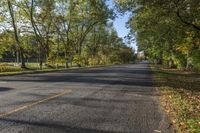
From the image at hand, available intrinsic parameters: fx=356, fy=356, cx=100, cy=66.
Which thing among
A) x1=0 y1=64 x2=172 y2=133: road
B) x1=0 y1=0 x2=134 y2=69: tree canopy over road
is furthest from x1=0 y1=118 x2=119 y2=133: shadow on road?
x1=0 y1=0 x2=134 y2=69: tree canopy over road

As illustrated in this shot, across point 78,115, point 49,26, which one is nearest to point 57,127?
point 78,115

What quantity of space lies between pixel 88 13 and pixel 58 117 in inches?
2260

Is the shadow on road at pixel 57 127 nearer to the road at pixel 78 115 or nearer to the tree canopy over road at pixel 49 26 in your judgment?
the road at pixel 78 115

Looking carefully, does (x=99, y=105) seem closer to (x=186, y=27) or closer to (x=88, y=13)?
(x=186, y=27)

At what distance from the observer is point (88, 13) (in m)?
65.6

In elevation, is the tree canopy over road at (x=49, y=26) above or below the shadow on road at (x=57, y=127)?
above

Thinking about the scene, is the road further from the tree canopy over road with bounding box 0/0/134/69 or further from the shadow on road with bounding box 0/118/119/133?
the tree canopy over road with bounding box 0/0/134/69

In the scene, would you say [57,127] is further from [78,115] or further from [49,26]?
[49,26]

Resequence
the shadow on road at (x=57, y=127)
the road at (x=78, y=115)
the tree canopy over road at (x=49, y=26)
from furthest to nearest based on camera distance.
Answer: the tree canopy over road at (x=49, y=26)
the road at (x=78, y=115)
the shadow on road at (x=57, y=127)

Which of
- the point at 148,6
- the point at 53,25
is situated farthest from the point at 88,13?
the point at 148,6

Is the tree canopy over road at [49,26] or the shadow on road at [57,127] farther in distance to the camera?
the tree canopy over road at [49,26]

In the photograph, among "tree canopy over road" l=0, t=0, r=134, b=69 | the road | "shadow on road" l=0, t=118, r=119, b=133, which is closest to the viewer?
"shadow on road" l=0, t=118, r=119, b=133

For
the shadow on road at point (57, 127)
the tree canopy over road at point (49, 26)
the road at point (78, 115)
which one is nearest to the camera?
the shadow on road at point (57, 127)

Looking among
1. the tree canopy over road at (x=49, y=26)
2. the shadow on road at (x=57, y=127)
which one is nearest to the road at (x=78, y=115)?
the shadow on road at (x=57, y=127)
